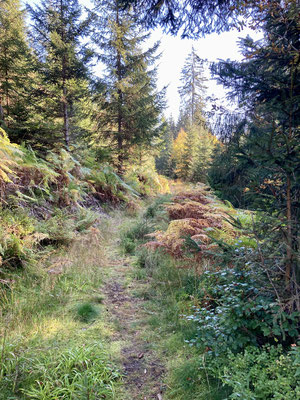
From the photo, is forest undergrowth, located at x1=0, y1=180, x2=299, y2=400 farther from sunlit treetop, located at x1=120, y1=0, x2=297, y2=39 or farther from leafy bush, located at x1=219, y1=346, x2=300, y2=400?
sunlit treetop, located at x1=120, y1=0, x2=297, y2=39

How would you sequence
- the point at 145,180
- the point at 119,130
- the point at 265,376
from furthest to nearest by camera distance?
1. the point at 145,180
2. the point at 119,130
3. the point at 265,376

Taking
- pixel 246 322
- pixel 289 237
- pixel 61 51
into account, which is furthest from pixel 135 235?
pixel 61 51

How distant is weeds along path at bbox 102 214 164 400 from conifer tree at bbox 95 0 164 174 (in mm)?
7725

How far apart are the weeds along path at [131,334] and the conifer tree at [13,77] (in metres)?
6.53

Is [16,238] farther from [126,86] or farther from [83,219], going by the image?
[126,86]

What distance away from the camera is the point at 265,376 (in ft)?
5.33

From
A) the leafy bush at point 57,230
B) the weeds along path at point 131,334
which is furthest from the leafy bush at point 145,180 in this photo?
the weeds along path at point 131,334

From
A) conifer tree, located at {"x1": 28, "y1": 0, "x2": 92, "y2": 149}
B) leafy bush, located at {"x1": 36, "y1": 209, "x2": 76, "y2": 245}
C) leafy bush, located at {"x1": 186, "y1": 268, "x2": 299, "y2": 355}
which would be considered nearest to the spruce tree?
leafy bush, located at {"x1": 186, "y1": 268, "x2": 299, "y2": 355}

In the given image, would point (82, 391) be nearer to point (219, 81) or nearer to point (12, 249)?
point (12, 249)

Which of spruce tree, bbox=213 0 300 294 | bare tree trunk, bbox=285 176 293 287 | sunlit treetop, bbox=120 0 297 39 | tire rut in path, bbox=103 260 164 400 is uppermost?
sunlit treetop, bbox=120 0 297 39

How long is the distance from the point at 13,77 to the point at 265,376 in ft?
34.5

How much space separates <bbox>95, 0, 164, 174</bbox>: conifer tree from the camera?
1041 centimetres

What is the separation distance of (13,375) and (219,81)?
3143mm

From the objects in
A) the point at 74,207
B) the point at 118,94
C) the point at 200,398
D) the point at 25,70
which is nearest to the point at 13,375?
the point at 200,398
